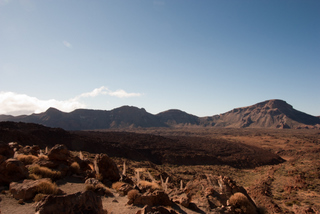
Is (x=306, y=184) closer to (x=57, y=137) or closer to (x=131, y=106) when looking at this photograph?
(x=57, y=137)

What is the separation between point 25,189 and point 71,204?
3.41 metres

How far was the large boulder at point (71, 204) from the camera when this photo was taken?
4.43m

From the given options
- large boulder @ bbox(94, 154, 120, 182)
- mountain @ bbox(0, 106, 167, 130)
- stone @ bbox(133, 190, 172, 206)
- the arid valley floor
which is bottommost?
the arid valley floor

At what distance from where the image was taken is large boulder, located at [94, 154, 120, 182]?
10852 mm

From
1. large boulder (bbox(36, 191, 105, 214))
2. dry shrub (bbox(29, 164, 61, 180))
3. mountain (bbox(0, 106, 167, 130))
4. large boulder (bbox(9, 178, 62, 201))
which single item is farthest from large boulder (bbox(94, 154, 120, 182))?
mountain (bbox(0, 106, 167, 130))

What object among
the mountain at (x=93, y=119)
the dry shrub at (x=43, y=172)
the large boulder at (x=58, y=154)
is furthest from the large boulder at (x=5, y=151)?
the mountain at (x=93, y=119)

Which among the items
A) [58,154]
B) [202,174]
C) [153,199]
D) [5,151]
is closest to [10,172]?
[58,154]

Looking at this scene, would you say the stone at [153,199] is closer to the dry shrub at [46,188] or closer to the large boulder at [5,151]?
the dry shrub at [46,188]

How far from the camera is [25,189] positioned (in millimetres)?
6727

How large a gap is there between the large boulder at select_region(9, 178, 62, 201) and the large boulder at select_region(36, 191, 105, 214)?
2.81 meters

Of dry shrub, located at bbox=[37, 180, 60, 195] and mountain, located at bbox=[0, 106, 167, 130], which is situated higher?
mountain, located at bbox=[0, 106, 167, 130]

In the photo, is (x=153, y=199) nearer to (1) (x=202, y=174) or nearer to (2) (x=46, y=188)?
(2) (x=46, y=188)

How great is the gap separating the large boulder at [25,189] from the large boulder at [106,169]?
395 cm

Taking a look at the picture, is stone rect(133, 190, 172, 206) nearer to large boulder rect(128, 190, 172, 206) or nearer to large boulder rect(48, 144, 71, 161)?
large boulder rect(128, 190, 172, 206)
